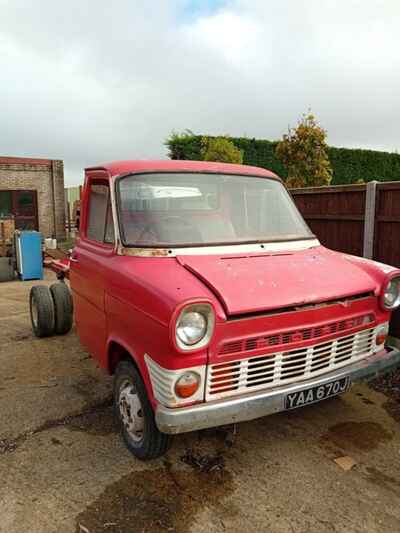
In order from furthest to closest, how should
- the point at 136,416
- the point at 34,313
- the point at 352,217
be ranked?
the point at 34,313, the point at 352,217, the point at 136,416

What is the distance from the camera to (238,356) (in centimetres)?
250

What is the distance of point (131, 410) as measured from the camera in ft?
9.63

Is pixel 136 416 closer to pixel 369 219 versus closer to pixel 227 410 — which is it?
pixel 227 410

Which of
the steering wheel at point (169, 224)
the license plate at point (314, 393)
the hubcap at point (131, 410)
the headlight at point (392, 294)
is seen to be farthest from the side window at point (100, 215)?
the headlight at point (392, 294)

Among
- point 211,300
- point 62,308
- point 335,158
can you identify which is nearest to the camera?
point 211,300

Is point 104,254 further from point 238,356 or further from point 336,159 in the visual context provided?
point 336,159

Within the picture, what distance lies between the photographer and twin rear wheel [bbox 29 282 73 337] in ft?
18.2

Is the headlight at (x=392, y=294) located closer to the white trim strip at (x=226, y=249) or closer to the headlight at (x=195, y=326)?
the white trim strip at (x=226, y=249)

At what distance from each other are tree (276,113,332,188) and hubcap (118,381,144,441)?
11.7 m

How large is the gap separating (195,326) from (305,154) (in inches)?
472

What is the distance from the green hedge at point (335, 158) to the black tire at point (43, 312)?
10277 millimetres

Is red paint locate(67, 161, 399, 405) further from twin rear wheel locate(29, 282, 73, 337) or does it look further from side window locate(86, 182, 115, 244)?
twin rear wheel locate(29, 282, 73, 337)

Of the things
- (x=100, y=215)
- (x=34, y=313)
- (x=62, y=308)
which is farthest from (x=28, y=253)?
(x=100, y=215)

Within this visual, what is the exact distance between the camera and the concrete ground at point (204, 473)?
2.45 meters
